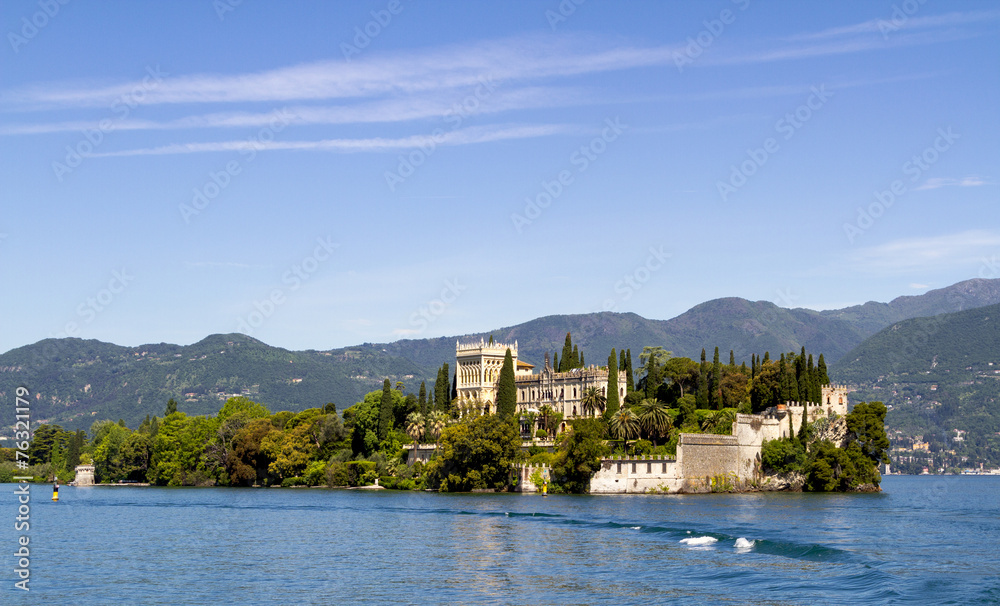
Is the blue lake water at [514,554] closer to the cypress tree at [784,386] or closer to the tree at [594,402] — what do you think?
the cypress tree at [784,386]

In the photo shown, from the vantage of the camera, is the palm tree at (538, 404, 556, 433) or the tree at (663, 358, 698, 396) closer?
the tree at (663, 358, 698, 396)

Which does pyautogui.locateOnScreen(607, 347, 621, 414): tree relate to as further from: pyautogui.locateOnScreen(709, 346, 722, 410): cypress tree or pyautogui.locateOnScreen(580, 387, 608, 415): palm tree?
pyautogui.locateOnScreen(709, 346, 722, 410): cypress tree

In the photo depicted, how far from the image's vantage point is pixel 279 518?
216 feet

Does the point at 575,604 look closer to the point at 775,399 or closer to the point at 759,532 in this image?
the point at 759,532

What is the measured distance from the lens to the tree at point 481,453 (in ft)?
293

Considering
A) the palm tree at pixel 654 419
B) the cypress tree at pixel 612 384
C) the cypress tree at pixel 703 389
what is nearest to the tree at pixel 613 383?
the cypress tree at pixel 612 384

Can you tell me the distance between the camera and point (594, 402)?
102m

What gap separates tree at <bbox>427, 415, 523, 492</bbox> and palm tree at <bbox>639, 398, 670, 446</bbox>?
11274 millimetres

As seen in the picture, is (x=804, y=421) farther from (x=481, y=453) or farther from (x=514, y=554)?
(x=514, y=554)

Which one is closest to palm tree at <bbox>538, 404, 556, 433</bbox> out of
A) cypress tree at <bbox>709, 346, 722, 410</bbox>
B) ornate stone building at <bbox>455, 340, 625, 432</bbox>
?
ornate stone building at <bbox>455, 340, 625, 432</bbox>

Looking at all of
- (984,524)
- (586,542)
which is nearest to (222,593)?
(586,542)

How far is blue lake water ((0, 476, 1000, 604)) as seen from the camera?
1400 inches

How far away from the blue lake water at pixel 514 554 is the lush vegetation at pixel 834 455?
14266 millimetres

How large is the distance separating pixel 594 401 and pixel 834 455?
23205mm
